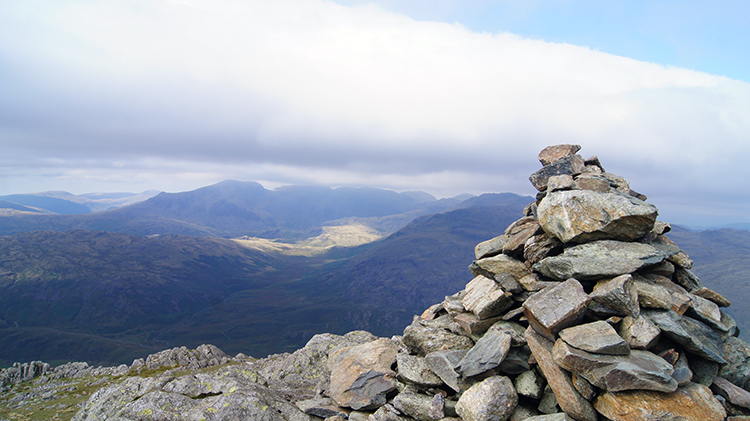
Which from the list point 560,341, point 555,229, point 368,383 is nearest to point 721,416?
point 560,341

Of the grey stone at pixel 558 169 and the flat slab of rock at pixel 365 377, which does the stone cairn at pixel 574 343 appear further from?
the grey stone at pixel 558 169

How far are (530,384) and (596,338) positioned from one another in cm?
390

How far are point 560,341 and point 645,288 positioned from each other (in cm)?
588

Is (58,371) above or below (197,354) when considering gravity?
below

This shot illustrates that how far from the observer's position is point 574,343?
14.4 m

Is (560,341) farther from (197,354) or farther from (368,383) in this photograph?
(197,354)

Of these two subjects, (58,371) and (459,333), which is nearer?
(459,333)

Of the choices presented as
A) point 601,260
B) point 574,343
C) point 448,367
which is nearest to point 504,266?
point 601,260

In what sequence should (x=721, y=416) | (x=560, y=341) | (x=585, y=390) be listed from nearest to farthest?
1. (x=721, y=416)
2. (x=585, y=390)
3. (x=560, y=341)

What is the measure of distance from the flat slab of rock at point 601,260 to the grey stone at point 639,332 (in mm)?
2879

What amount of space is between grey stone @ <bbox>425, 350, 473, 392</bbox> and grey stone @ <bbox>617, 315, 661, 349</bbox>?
756 cm

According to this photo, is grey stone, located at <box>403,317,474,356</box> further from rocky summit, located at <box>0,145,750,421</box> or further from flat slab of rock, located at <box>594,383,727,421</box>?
flat slab of rock, located at <box>594,383,727,421</box>

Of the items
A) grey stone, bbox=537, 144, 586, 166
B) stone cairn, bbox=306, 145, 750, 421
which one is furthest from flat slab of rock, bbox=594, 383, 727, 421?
grey stone, bbox=537, 144, 586, 166

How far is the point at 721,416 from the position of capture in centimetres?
1300
